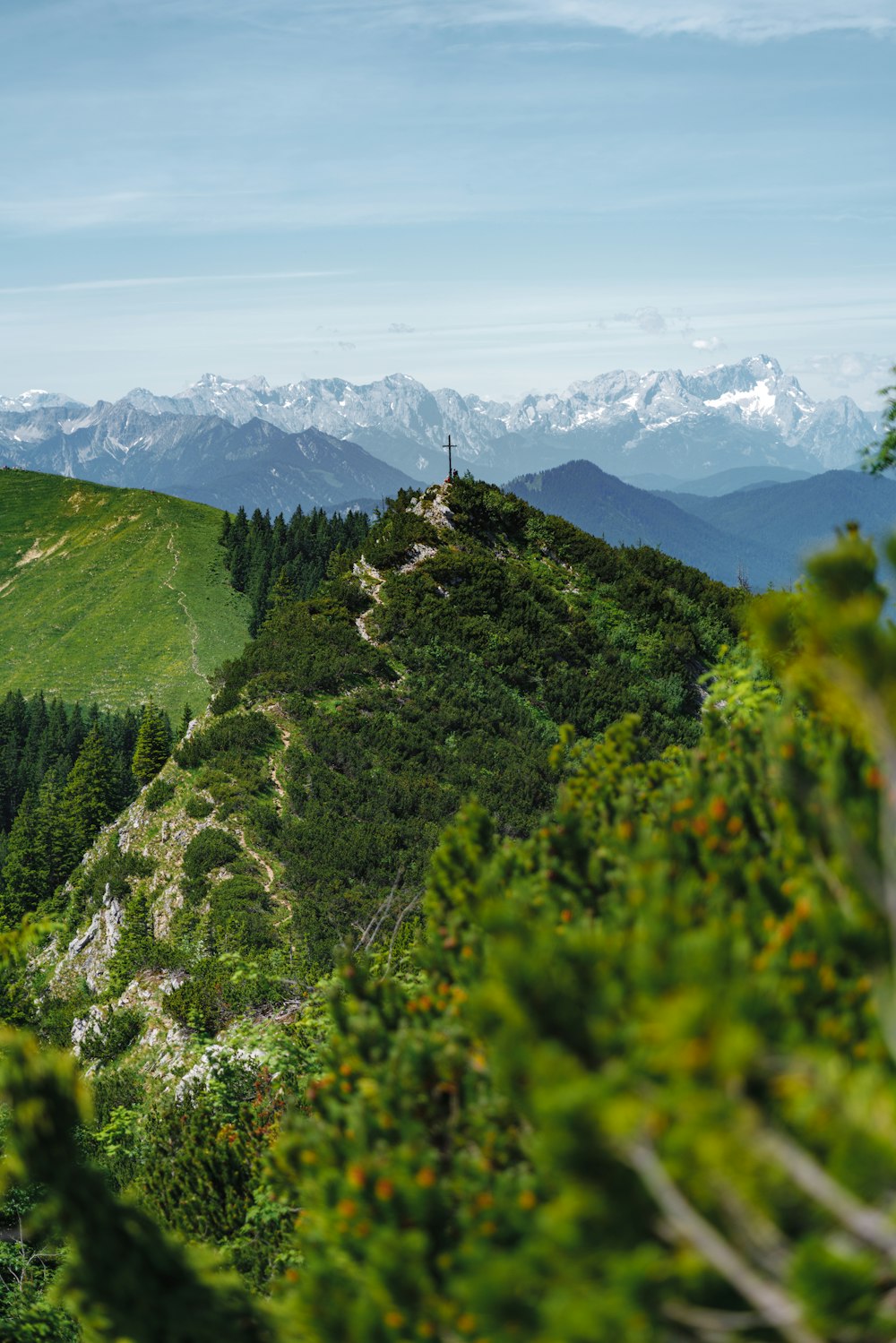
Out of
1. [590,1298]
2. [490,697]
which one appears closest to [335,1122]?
[590,1298]

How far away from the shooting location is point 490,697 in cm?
3469

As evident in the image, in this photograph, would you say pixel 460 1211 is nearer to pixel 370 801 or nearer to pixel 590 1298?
pixel 590 1298

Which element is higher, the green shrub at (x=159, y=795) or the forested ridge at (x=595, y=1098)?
the forested ridge at (x=595, y=1098)

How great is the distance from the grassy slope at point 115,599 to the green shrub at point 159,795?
Answer: 43.3m

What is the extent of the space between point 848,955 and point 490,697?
30.5 meters

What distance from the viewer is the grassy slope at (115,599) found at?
82438 mm

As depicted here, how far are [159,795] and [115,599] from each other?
69.2 meters

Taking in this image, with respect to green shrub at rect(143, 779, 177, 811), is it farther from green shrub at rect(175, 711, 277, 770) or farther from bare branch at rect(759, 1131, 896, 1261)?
bare branch at rect(759, 1131, 896, 1261)

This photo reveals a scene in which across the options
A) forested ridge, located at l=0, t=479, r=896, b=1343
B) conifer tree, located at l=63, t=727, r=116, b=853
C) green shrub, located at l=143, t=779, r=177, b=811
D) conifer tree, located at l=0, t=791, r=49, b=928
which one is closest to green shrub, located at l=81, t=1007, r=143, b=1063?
forested ridge, located at l=0, t=479, r=896, b=1343

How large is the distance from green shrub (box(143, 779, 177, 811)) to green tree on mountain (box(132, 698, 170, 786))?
2956cm

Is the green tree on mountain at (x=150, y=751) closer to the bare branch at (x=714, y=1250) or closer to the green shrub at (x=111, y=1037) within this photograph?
the green shrub at (x=111, y=1037)

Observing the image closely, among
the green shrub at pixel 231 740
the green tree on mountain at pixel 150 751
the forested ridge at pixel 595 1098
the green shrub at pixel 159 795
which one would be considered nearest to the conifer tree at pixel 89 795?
the green tree on mountain at pixel 150 751

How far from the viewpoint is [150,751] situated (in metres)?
60.5

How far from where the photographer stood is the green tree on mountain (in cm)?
6009
